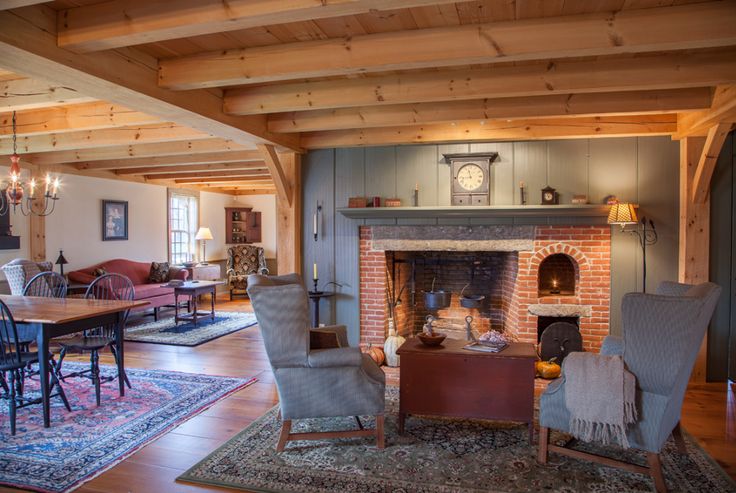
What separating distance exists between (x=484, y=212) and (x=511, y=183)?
43 cm

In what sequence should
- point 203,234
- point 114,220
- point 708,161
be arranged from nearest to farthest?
point 708,161 → point 114,220 → point 203,234

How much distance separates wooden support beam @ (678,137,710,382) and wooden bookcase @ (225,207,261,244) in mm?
8441

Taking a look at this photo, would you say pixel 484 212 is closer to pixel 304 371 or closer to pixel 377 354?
pixel 377 354

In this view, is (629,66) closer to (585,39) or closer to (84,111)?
(585,39)

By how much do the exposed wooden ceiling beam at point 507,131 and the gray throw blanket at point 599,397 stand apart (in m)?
2.57

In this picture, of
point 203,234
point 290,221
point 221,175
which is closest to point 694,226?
point 290,221

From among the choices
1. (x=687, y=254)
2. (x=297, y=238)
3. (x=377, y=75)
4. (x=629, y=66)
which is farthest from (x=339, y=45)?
(x=687, y=254)

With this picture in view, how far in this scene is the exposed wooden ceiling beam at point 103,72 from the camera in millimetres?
2338

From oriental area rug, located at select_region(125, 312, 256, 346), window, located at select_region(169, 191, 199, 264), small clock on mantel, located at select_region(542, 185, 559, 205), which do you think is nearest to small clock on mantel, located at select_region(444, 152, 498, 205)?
small clock on mantel, located at select_region(542, 185, 559, 205)

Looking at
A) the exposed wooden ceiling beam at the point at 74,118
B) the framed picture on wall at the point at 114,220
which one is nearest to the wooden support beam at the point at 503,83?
the exposed wooden ceiling beam at the point at 74,118

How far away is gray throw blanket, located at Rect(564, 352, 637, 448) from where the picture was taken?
2.54m

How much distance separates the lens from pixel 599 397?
2578 millimetres

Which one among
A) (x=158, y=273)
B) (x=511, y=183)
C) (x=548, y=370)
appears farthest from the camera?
(x=158, y=273)

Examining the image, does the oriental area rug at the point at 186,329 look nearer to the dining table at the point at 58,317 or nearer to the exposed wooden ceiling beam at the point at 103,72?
the dining table at the point at 58,317
